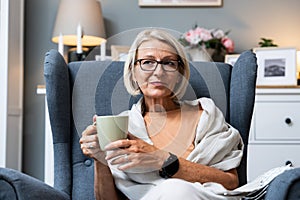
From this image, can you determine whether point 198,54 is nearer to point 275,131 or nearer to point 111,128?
point 275,131

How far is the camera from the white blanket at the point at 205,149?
4.50 ft

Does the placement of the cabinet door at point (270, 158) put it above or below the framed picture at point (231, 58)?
below

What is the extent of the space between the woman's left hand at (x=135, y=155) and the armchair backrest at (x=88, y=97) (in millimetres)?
268

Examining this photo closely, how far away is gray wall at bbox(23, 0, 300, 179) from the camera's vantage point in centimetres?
292

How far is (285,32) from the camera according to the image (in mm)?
2898

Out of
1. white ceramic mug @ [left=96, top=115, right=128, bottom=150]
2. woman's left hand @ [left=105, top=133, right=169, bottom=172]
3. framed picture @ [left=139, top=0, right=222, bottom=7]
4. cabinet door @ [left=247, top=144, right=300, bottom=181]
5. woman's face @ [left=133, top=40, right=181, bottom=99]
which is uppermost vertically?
framed picture @ [left=139, top=0, right=222, bottom=7]

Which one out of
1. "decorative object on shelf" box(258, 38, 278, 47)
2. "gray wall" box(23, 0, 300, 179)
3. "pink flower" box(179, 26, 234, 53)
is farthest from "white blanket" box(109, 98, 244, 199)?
"gray wall" box(23, 0, 300, 179)

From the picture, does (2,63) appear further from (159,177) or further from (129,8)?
(159,177)

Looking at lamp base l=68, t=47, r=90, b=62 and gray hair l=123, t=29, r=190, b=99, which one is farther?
lamp base l=68, t=47, r=90, b=62

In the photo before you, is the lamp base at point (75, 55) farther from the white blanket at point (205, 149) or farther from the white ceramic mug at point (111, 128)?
the white ceramic mug at point (111, 128)

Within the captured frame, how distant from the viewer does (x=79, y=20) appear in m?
2.66

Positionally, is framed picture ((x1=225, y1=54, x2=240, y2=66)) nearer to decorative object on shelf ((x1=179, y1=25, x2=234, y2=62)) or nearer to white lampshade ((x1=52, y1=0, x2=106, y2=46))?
decorative object on shelf ((x1=179, y1=25, x2=234, y2=62))

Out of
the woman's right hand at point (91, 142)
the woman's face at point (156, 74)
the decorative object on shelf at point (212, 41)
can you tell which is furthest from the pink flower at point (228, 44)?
the woman's right hand at point (91, 142)

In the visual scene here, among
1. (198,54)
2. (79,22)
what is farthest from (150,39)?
(79,22)
